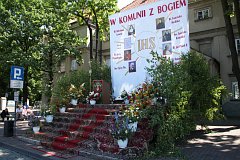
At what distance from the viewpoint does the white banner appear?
1213 centimetres

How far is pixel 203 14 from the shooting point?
23750mm

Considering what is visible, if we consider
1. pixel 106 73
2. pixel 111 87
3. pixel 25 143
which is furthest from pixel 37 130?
pixel 106 73

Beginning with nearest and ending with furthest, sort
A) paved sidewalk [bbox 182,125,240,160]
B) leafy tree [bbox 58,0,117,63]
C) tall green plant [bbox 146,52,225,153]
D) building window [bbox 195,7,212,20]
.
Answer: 1. paved sidewalk [bbox 182,125,240,160]
2. tall green plant [bbox 146,52,225,153]
3. leafy tree [bbox 58,0,117,63]
4. building window [bbox 195,7,212,20]

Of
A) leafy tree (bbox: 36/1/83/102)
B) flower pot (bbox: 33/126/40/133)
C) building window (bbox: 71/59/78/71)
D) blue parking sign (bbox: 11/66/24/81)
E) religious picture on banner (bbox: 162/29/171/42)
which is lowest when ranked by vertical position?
flower pot (bbox: 33/126/40/133)

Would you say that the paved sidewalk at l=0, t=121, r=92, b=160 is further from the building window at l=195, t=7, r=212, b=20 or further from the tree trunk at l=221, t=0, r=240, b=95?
the building window at l=195, t=7, r=212, b=20

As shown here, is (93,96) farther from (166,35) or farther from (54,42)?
(54,42)

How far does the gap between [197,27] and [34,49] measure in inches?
599

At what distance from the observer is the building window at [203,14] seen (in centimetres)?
2337

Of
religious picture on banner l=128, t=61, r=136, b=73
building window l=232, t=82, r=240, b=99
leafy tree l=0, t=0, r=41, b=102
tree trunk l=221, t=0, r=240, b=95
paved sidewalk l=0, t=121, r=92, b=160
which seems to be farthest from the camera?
leafy tree l=0, t=0, r=41, b=102

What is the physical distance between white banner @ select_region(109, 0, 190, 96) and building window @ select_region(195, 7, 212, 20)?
39.0ft

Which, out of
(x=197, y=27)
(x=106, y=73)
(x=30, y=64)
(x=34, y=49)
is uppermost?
(x=197, y=27)

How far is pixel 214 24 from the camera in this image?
2288 centimetres

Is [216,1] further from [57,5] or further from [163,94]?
[163,94]

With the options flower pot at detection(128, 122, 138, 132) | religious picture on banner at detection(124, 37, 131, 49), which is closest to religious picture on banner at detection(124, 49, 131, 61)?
religious picture on banner at detection(124, 37, 131, 49)
